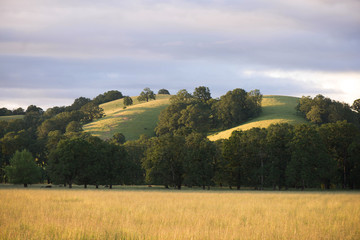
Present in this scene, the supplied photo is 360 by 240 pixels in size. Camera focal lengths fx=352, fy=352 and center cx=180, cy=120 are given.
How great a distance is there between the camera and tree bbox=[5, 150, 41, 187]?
71.7 meters

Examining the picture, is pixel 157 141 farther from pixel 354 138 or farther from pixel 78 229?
pixel 78 229

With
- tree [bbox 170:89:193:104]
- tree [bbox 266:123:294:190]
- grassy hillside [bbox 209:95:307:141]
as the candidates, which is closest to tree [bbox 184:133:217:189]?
tree [bbox 266:123:294:190]

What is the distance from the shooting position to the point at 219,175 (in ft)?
258

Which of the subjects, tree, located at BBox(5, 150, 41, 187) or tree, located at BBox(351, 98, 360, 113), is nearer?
tree, located at BBox(5, 150, 41, 187)

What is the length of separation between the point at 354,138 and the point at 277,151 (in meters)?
19.6

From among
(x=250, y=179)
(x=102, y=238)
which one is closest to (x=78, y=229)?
(x=102, y=238)

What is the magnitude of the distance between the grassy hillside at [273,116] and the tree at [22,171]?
6888 centimetres

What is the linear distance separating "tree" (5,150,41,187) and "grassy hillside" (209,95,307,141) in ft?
226

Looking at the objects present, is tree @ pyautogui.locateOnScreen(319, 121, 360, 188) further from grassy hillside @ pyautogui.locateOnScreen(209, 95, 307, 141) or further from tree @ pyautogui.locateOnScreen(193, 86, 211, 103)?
tree @ pyautogui.locateOnScreen(193, 86, 211, 103)

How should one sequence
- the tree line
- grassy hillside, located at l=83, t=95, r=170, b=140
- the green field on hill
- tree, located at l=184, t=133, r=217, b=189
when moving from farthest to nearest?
grassy hillside, located at l=83, t=95, r=170, b=140
the green field on hill
tree, located at l=184, t=133, r=217, b=189
the tree line

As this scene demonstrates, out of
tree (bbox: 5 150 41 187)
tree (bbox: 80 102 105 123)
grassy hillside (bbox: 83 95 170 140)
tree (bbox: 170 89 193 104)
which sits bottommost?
tree (bbox: 5 150 41 187)

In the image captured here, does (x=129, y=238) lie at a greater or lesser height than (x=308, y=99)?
lesser

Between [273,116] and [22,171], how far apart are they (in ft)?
345

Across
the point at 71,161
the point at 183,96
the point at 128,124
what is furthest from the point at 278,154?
the point at 183,96
